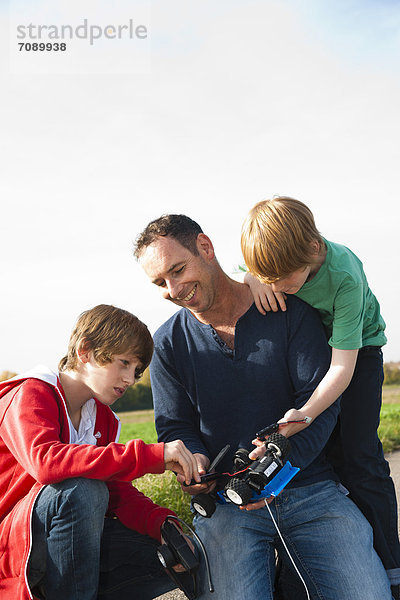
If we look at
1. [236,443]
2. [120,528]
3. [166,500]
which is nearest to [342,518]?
[236,443]

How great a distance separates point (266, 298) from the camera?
3188mm

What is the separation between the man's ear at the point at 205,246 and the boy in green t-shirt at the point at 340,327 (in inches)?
7.2

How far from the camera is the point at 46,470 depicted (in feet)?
8.10

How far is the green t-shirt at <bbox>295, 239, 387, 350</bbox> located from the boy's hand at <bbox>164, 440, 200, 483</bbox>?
97cm

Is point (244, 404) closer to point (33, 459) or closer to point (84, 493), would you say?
point (84, 493)

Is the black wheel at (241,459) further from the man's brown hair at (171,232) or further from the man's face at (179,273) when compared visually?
the man's brown hair at (171,232)

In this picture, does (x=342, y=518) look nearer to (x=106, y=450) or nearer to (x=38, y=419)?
(x=106, y=450)

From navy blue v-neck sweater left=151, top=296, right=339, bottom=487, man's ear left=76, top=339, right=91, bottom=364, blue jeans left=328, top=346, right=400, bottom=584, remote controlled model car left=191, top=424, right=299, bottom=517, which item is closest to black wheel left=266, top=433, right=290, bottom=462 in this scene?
remote controlled model car left=191, top=424, right=299, bottom=517

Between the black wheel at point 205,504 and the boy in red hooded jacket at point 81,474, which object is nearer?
the boy in red hooded jacket at point 81,474

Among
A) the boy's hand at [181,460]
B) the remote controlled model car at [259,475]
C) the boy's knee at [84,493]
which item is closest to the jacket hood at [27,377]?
the boy's knee at [84,493]

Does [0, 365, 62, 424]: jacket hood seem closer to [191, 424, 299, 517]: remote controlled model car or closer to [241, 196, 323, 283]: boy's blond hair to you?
[191, 424, 299, 517]: remote controlled model car

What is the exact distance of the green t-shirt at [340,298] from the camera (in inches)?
123

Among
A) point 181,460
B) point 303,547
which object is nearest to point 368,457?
point 303,547

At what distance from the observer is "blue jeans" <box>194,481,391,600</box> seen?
2803 millimetres
